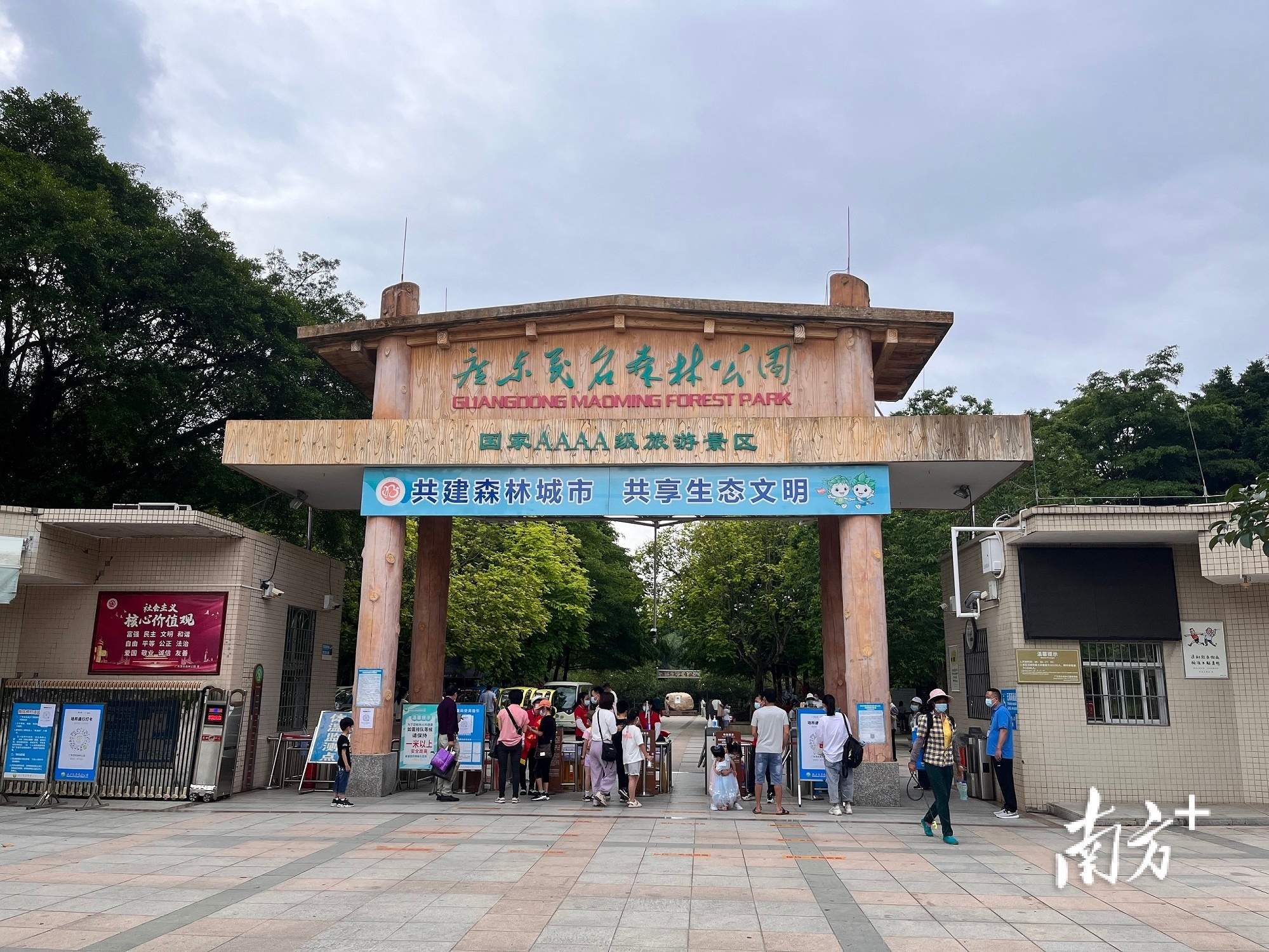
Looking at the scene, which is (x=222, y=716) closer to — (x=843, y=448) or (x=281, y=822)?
(x=281, y=822)

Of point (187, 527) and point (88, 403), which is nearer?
point (187, 527)

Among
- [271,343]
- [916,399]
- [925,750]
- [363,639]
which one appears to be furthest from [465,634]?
[925,750]

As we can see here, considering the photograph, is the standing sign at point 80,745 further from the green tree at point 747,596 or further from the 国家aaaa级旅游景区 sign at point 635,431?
the green tree at point 747,596

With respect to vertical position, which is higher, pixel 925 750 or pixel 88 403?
pixel 88 403

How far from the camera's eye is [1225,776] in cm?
1312

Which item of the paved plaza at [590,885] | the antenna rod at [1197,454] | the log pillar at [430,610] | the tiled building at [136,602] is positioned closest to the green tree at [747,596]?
the antenna rod at [1197,454]

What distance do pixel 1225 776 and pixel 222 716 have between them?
14225 millimetres

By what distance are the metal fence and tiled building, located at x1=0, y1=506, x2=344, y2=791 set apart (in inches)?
17.4

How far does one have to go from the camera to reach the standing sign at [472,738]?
14.3 m

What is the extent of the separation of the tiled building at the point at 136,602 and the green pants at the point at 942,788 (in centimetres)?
1009

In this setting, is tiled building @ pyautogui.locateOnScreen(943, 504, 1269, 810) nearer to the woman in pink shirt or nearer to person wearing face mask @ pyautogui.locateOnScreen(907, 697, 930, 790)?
person wearing face mask @ pyautogui.locateOnScreen(907, 697, 930, 790)

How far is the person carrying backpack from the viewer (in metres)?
12.5

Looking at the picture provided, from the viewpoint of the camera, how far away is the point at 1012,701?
13.5 metres

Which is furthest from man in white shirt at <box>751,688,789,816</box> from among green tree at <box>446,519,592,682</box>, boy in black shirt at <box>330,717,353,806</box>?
green tree at <box>446,519,592,682</box>
